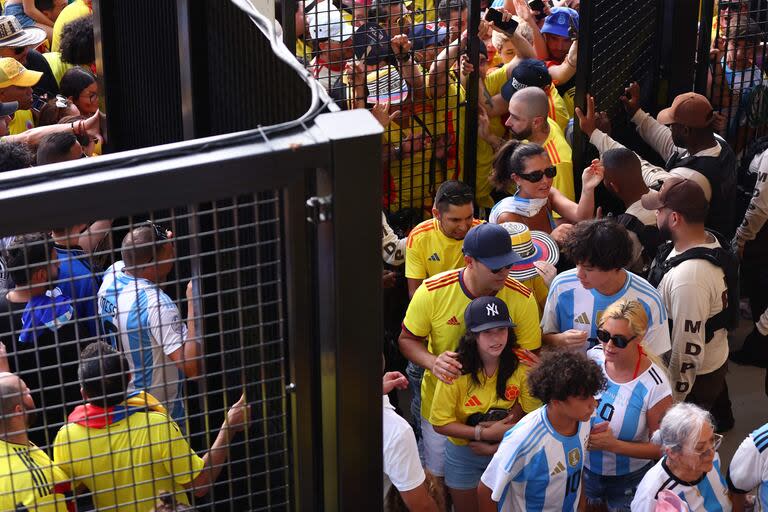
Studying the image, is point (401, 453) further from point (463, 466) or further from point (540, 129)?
point (540, 129)

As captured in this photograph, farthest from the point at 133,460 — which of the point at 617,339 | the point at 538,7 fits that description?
the point at 538,7

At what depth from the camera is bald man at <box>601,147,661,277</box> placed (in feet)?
17.7

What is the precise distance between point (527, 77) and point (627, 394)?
268cm

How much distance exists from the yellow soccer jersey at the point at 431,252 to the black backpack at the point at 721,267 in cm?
98

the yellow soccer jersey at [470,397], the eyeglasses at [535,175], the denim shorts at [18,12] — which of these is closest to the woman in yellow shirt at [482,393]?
the yellow soccer jersey at [470,397]

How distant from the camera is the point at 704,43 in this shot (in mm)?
6836

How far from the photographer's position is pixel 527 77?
641cm

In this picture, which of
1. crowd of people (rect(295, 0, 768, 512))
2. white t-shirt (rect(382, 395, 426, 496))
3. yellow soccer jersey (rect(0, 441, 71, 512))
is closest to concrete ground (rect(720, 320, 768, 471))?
crowd of people (rect(295, 0, 768, 512))

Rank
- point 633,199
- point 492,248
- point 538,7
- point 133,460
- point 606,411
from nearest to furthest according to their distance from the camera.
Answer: point 133,460, point 606,411, point 492,248, point 633,199, point 538,7

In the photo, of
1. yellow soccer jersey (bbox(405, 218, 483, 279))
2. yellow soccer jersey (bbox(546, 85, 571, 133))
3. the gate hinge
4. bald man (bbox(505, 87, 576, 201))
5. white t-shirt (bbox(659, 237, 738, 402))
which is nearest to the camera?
the gate hinge

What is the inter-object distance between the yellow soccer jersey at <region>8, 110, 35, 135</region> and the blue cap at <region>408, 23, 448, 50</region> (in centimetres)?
246

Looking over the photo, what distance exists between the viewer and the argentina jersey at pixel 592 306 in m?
4.66

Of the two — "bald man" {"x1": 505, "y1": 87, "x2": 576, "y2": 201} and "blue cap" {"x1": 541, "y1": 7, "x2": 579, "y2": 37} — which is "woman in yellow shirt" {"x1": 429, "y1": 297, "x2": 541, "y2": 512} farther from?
"blue cap" {"x1": 541, "y1": 7, "x2": 579, "y2": 37}

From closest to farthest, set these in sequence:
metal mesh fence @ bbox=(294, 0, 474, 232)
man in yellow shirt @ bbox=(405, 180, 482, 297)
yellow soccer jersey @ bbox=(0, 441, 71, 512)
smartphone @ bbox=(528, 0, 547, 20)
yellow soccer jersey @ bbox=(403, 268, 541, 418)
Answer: yellow soccer jersey @ bbox=(0, 441, 71, 512)
yellow soccer jersey @ bbox=(403, 268, 541, 418)
man in yellow shirt @ bbox=(405, 180, 482, 297)
metal mesh fence @ bbox=(294, 0, 474, 232)
smartphone @ bbox=(528, 0, 547, 20)
